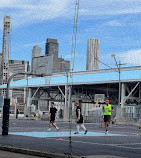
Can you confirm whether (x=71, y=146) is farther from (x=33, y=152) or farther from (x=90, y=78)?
(x=90, y=78)

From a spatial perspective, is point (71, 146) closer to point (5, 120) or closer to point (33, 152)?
point (33, 152)

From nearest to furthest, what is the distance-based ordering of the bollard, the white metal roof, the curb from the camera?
1. the curb
2. the bollard
3. the white metal roof

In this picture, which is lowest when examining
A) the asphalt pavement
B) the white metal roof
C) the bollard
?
the asphalt pavement

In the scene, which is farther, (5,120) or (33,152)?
(5,120)

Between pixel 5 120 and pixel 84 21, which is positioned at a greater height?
pixel 84 21

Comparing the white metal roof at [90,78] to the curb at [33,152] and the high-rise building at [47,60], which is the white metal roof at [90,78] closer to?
the high-rise building at [47,60]

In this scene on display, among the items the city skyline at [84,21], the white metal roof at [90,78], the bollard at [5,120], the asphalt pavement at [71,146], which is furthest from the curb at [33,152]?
the white metal roof at [90,78]

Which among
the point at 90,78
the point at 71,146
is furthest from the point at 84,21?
the point at 90,78

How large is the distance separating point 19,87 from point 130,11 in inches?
2533

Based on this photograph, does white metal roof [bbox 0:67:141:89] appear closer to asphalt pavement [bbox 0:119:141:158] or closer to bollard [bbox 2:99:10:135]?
bollard [bbox 2:99:10:135]

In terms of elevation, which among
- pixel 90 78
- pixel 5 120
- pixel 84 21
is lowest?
pixel 5 120

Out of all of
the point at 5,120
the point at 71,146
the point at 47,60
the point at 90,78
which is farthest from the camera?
the point at 90,78

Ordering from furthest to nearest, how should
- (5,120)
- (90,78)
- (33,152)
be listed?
(90,78)
(5,120)
(33,152)

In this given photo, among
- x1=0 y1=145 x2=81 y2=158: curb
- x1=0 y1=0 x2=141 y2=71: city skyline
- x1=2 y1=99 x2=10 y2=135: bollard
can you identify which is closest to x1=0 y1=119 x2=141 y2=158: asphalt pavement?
x1=0 y1=145 x2=81 y2=158: curb
